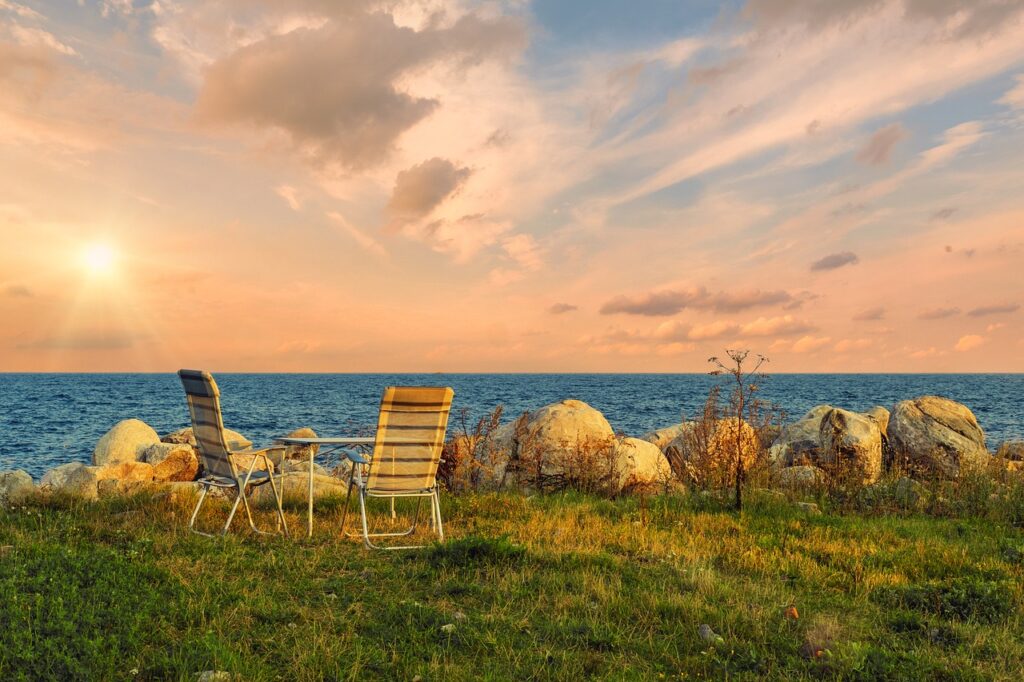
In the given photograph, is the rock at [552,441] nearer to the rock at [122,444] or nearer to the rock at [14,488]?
the rock at [14,488]

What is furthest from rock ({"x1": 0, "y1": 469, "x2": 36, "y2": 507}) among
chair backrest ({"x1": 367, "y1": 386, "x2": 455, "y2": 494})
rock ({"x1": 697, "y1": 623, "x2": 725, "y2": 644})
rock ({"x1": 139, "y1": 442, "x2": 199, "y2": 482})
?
rock ({"x1": 697, "y1": 623, "x2": 725, "y2": 644})

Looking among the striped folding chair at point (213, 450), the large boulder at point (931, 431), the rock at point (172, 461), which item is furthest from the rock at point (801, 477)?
the rock at point (172, 461)

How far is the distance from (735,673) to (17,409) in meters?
58.3

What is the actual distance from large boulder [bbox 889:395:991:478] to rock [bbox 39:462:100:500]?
13.4 m

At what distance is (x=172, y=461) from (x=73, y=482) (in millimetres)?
5353

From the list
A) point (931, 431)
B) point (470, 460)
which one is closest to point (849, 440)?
point (931, 431)

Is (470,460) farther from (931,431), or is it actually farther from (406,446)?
(931,431)

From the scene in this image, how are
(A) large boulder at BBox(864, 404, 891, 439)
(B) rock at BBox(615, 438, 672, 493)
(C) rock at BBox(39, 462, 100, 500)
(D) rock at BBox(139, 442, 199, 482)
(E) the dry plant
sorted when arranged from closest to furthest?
(C) rock at BBox(39, 462, 100, 500) → (E) the dry plant → (B) rock at BBox(615, 438, 672, 493) → (D) rock at BBox(139, 442, 199, 482) → (A) large boulder at BBox(864, 404, 891, 439)

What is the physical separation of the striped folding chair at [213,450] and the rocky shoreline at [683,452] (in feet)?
0.76

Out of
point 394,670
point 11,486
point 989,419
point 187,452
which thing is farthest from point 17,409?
point 989,419

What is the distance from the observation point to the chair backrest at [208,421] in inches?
272

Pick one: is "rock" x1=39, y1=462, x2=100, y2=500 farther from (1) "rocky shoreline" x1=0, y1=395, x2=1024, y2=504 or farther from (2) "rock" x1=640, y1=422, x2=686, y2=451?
(2) "rock" x1=640, y1=422, x2=686, y2=451

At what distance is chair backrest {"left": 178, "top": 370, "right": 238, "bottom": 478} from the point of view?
22.7 ft

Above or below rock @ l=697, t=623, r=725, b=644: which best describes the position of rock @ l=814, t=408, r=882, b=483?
above
